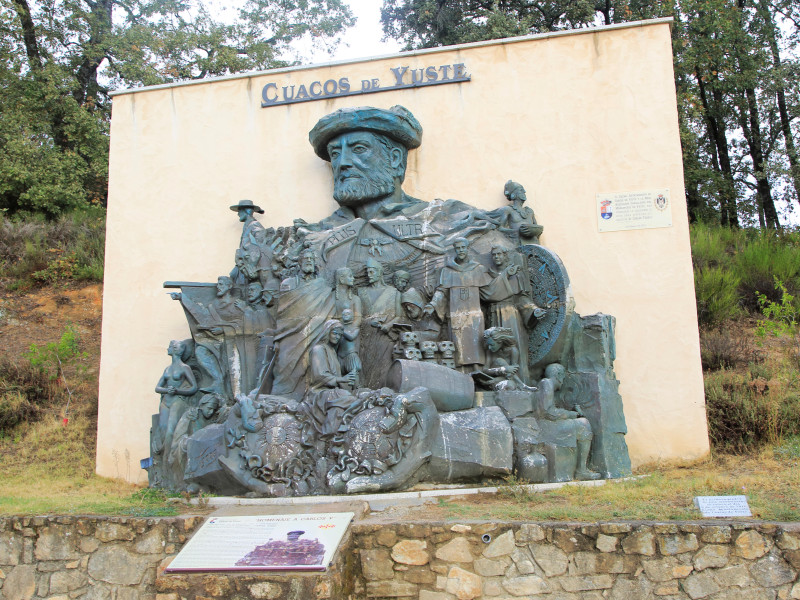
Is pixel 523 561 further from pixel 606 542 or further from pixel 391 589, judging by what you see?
pixel 391 589

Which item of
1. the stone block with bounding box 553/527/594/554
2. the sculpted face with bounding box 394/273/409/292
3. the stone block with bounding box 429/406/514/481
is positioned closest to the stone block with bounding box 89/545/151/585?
the stone block with bounding box 429/406/514/481

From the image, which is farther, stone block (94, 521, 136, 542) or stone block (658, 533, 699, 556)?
stone block (94, 521, 136, 542)

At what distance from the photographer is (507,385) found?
7.71 metres

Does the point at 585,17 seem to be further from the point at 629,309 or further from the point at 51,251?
the point at 51,251

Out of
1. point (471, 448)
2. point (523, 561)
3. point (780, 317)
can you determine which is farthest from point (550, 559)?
point (780, 317)

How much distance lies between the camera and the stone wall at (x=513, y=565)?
4.88m

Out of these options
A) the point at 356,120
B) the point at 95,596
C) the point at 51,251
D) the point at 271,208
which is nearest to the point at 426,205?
the point at 356,120

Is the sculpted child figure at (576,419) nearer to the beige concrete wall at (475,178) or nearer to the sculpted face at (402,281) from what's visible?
the beige concrete wall at (475,178)

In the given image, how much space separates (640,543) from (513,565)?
0.83 metres

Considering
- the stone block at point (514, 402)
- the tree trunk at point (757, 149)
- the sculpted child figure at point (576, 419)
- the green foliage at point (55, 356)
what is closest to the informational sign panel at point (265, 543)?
the stone block at point (514, 402)

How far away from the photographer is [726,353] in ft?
35.4

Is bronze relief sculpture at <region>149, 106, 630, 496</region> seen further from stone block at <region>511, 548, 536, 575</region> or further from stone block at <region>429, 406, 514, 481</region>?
stone block at <region>511, 548, 536, 575</region>

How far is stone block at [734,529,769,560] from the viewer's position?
4965mm

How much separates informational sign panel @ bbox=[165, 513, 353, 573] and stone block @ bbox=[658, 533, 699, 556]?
6.74 feet
